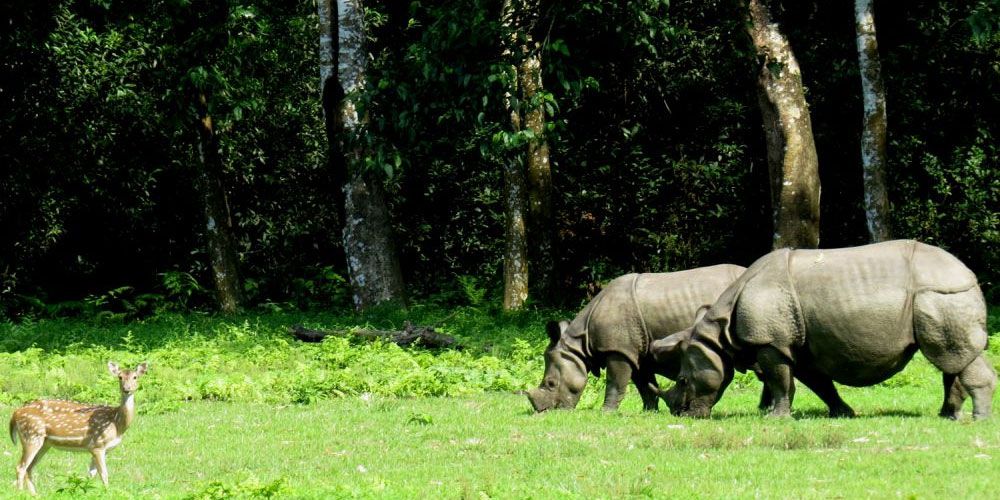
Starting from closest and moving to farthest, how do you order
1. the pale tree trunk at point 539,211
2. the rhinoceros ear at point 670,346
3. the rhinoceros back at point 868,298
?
the rhinoceros back at point 868,298 < the rhinoceros ear at point 670,346 < the pale tree trunk at point 539,211

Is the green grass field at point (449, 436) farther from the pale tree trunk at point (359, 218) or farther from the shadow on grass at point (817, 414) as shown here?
the pale tree trunk at point (359, 218)

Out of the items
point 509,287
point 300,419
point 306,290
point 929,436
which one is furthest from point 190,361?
point 306,290

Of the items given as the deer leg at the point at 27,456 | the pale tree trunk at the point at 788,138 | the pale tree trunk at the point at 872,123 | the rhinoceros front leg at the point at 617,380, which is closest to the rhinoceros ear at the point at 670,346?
the rhinoceros front leg at the point at 617,380

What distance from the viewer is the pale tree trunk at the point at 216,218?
103 ft

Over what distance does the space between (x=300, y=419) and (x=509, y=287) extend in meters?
14.2

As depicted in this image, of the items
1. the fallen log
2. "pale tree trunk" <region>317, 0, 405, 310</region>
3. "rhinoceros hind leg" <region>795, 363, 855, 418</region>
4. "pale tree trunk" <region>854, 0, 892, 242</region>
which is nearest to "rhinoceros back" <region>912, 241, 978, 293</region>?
"rhinoceros hind leg" <region>795, 363, 855, 418</region>

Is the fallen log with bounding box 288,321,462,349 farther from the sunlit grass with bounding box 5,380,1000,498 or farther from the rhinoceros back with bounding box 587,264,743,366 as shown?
the rhinoceros back with bounding box 587,264,743,366

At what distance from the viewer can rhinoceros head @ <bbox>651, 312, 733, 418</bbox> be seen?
14.7 metres

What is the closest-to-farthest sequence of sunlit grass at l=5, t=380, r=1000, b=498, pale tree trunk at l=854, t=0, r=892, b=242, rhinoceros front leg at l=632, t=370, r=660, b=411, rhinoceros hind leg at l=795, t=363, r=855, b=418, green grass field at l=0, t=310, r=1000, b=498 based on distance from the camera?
sunlit grass at l=5, t=380, r=1000, b=498, green grass field at l=0, t=310, r=1000, b=498, rhinoceros hind leg at l=795, t=363, r=855, b=418, rhinoceros front leg at l=632, t=370, r=660, b=411, pale tree trunk at l=854, t=0, r=892, b=242

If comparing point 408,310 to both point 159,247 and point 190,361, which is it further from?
point 159,247

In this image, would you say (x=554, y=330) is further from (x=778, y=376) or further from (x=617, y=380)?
(x=778, y=376)

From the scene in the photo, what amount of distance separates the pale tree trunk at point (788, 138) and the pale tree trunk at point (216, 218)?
41.8 ft

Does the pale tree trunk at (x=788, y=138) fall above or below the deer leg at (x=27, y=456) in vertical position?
above

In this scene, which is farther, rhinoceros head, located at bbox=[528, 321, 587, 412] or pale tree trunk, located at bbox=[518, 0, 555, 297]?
pale tree trunk, located at bbox=[518, 0, 555, 297]
